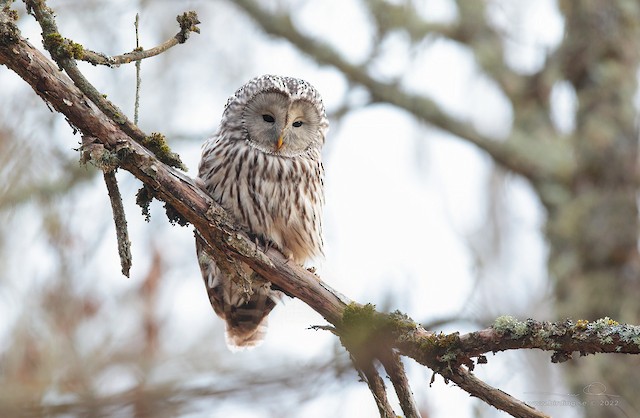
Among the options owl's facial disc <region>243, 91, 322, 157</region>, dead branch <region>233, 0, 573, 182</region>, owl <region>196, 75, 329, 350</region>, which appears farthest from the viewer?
dead branch <region>233, 0, 573, 182</region>

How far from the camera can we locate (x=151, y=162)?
284 centimetres

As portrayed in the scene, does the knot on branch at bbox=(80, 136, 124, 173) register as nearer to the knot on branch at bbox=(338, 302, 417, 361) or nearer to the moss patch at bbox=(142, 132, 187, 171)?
the moss patch at bbox=(142, 132, 187, 171)

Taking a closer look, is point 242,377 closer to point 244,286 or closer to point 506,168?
point 244,286

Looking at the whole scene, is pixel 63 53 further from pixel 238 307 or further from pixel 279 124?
pixel 238 307

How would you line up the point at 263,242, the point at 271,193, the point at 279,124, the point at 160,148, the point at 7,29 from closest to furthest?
1. the point at 7,29
2. the point at 160,148
3. the point at 263,242
4. the point at 271,193
5. the point at 279,124

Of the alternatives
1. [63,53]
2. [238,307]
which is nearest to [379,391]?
[63,53]

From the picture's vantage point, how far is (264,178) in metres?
4.06

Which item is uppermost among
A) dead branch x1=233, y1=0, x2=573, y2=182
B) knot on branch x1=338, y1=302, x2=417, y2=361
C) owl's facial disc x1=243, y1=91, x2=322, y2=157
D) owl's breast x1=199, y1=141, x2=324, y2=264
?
dead branch x1=233, y1=0, x2=573, y2=182

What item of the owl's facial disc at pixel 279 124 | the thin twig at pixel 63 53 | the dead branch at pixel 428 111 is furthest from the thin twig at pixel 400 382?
the dead branch at pixel 428 111

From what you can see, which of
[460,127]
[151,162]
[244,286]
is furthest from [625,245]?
[151,162]

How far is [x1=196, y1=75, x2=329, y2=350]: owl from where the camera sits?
12.8 ft

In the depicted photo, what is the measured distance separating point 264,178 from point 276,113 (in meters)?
0.49

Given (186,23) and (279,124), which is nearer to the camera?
(186,23)

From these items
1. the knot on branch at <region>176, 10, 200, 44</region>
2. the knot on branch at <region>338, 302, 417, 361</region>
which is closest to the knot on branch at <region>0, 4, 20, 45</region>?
the knot on branch at <region>176, 10, 200, 44</region>
